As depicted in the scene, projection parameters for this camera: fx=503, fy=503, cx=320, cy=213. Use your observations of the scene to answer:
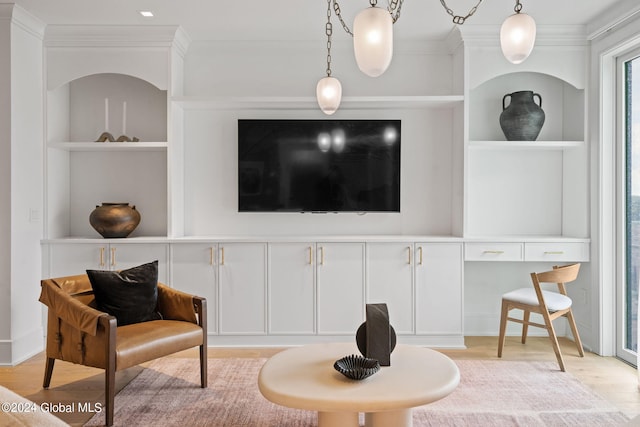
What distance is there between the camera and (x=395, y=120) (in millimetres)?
4402

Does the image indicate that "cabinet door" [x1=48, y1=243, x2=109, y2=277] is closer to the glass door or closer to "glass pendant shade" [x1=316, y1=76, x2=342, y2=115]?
"glass pendant shade" [x1=316, y1=76, x2=342, y2=115]

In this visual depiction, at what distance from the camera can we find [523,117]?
4.11 metres

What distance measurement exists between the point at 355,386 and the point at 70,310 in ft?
5.62

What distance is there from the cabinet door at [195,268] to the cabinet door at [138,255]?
73mm

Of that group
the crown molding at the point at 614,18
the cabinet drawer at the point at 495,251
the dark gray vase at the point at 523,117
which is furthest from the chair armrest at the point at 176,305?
the crown molding at the point at 614,18

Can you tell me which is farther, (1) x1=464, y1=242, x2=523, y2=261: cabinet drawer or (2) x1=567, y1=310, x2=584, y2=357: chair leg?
(1) x1=464, y1=242, x2=523, y2=261: cabinet drawer

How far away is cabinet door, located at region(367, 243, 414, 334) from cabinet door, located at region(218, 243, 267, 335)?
0.87m

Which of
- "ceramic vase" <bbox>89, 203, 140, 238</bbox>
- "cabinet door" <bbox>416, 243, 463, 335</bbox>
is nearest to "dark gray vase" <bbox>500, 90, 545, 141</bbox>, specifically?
"cabinet door" <bbox>416, 243, 463, 335</bbox>

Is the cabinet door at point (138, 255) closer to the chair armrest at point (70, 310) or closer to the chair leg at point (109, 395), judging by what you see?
the chair armrest at point (70, 310)

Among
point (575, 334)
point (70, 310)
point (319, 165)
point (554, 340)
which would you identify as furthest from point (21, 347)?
point (575, 334)

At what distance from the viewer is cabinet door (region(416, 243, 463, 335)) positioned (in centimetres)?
406

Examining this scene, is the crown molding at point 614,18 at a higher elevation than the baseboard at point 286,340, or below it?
higher

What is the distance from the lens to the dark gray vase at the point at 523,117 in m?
4.12

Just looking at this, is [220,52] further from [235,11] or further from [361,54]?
[361,54]
